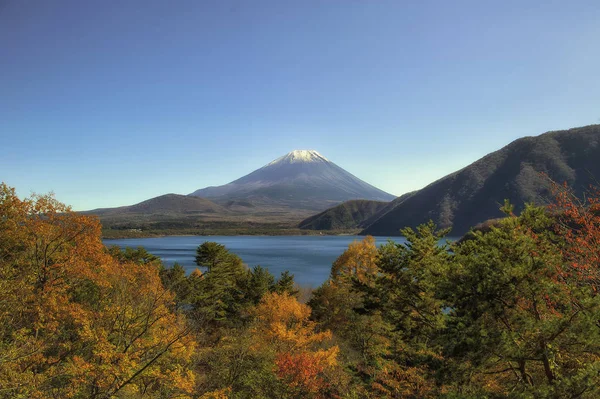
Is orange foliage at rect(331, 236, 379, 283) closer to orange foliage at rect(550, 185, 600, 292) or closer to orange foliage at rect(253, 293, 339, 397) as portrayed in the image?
orange foliage at rect(253, 293, 339, 397)

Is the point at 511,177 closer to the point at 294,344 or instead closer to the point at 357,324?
the point at 357,324

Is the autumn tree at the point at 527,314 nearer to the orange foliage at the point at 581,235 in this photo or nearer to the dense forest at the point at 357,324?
the dense forest at the point at 357,324

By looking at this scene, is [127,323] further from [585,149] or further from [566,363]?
[585,149]

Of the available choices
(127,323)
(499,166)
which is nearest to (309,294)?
(127,323)

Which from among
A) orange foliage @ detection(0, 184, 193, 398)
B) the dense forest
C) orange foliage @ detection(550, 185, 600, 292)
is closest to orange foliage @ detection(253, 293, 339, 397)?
the dense forest

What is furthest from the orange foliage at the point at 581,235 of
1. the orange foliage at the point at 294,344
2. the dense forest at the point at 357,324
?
the orange foliage at the point at 294,344

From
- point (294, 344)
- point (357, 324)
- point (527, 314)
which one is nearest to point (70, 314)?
point (294, 344)
